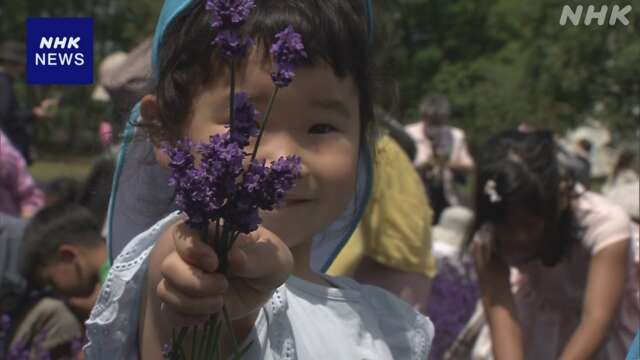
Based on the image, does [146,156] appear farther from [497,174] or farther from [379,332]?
[497,174]

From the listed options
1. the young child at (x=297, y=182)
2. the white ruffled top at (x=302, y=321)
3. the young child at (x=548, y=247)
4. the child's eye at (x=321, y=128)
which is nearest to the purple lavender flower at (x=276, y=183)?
the young child at (x=297, y=182)

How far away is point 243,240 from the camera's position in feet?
3.97

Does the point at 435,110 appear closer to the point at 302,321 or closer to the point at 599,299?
the point at 599,299

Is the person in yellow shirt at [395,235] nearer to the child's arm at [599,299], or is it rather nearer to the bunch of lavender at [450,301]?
the child's arm at [599,299]

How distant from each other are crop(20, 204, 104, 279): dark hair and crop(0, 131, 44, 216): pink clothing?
132 cm

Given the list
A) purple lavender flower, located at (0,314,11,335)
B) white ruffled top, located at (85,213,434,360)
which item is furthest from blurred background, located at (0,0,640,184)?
purple lavender flower, located at (0,314,11,335)

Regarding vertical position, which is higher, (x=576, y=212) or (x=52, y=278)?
(x=576, y=212)

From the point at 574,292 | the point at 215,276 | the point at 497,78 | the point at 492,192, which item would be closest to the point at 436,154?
the point at 497,78

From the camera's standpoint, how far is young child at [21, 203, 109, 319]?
4.15 meters

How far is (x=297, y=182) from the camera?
171cm

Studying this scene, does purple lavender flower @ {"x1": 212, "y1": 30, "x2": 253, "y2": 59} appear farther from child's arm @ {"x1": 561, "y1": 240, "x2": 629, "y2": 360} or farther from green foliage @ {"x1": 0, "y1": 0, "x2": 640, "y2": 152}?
child's arm @ {"x1": 561, "y1": 240, "x2": 629, "y2": 360}

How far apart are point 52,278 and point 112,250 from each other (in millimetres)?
2269

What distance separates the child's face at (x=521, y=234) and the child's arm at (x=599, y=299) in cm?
17

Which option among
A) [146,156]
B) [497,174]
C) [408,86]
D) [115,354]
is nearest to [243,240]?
[115,354]
